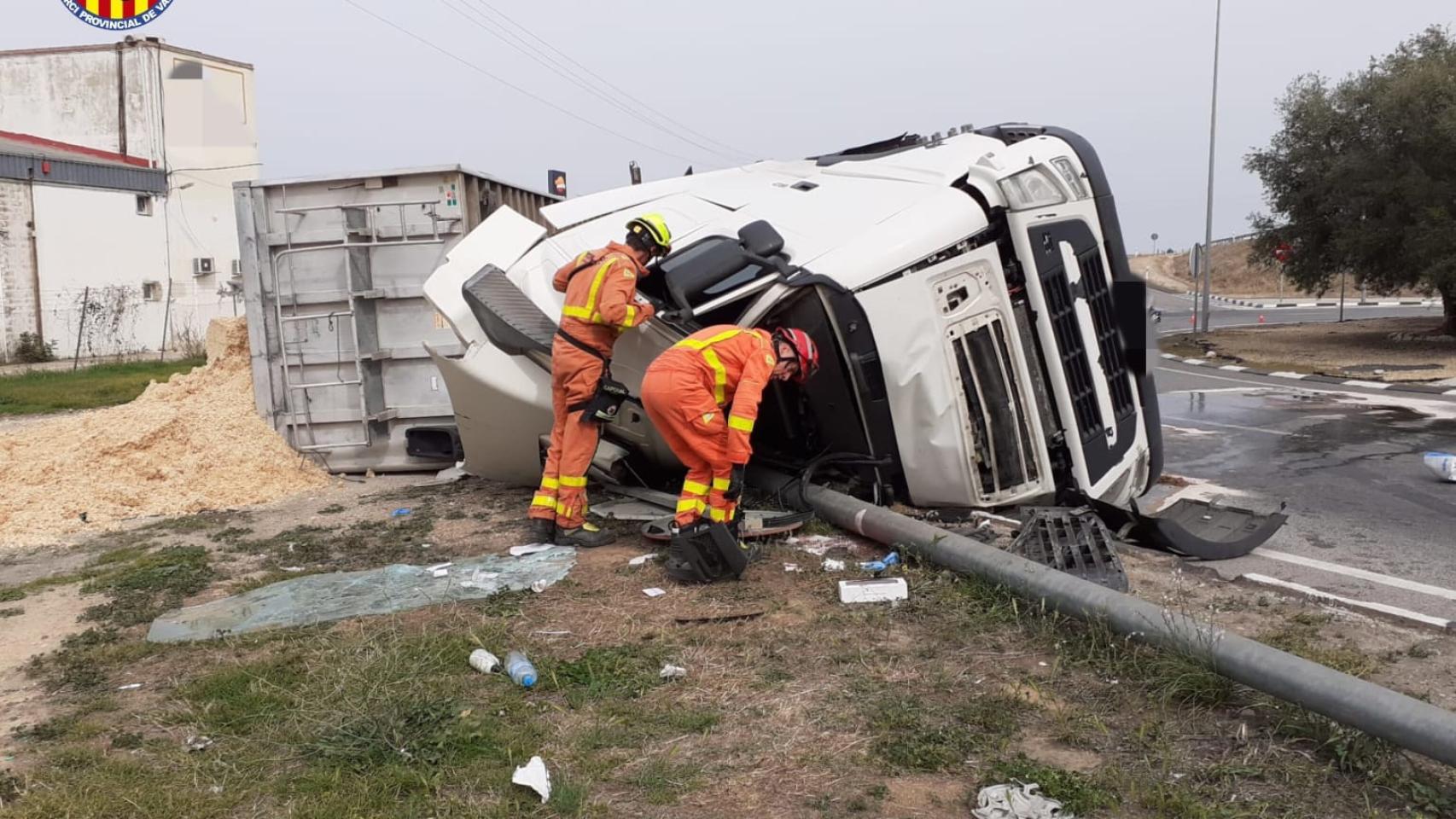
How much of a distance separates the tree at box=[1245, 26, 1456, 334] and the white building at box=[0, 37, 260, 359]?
2173 centimetres

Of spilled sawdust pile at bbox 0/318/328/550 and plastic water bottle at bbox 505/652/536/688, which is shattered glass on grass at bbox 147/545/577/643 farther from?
spilled sawdust pile at bbox 0/318/328/550

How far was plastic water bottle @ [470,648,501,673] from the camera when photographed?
3658 millimetres

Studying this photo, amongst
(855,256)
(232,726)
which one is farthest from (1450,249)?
(232,726)

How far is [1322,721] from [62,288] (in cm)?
2560

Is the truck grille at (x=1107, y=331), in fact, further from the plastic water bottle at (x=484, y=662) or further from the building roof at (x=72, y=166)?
the building roof at (x=72, y=166)

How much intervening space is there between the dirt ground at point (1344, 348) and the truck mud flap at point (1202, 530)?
31.1ft

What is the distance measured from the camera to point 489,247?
6.41 meters

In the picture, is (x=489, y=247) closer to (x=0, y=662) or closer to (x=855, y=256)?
(x=855, y=256)

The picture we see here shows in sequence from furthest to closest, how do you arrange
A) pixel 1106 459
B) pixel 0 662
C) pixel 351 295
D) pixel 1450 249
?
pixel 1450 249 < pixel 351 295 < pixel 1106 459 < pixel 0 662

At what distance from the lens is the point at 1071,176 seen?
5.72 m

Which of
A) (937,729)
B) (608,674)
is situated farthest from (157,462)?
(937,729)

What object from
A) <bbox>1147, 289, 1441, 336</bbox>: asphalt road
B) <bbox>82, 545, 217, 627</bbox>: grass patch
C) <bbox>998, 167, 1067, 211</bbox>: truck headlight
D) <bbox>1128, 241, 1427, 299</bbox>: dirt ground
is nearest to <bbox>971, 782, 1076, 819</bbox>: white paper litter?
<bbox>998, 167, 1067, 211</bbox>: truck headlight

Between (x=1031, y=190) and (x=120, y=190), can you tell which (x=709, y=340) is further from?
(x=120, y=190)

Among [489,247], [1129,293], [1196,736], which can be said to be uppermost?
[489,247]
